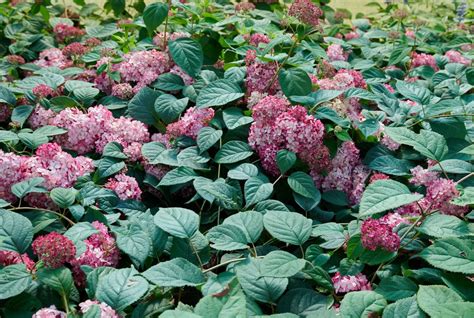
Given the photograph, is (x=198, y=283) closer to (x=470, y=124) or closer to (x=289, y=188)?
(x=289, y=188)

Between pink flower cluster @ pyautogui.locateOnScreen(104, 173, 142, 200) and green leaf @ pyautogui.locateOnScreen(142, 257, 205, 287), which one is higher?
green leaf @ pyautogui.locateOnScreen(142, 257, 205, 287)

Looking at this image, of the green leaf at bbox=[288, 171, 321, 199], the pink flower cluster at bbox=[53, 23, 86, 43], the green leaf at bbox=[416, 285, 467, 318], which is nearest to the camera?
the green leaf at bbox=[416, 285, 467, 318]

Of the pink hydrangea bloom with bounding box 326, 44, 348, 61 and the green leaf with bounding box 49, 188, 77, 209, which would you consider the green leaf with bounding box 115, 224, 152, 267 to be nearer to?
the green leaf with bounding box 49, 188, 77, 209

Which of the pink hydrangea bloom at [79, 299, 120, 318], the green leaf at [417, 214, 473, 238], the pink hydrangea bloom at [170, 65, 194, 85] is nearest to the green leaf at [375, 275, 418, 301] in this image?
the green leaf at [417, 214, 473, 238]

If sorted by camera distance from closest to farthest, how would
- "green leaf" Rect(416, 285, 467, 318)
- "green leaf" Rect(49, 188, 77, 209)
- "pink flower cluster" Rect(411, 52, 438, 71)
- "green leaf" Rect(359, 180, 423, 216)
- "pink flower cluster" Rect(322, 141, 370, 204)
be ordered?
"green leaf" Rect(416, 285, 467, 318)
"green leaf" Rect(359, 180, 423, 216)
"green leaf" Rect(49, 188, 77, 209)
"pink flower cluster" Rect(322, 141, 370, 204)
"pink flower cluster" Rect(411, 52, 438, 71)

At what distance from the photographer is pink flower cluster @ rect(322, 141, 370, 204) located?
1.85 m

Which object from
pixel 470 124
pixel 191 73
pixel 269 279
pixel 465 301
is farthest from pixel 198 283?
pixel 470 124

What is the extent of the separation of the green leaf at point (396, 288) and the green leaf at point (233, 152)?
552mm

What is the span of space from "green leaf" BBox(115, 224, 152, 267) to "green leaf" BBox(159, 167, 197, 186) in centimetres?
23

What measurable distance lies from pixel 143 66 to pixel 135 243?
86 centimetres

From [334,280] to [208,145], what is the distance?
556 millimetres

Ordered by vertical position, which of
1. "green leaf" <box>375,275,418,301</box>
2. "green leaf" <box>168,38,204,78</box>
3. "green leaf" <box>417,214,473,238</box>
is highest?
"green leaf" <box>168,38,204,78</box>

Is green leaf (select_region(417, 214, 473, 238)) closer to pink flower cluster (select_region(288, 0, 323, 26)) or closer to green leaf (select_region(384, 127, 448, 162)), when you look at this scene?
green leaf (select_region(384, 127, 448, 162))

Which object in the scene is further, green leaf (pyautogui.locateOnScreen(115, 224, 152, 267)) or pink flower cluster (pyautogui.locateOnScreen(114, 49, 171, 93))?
pink flower cluster (pyautogui.locateOnScreen(114, 49, 171, 93))
